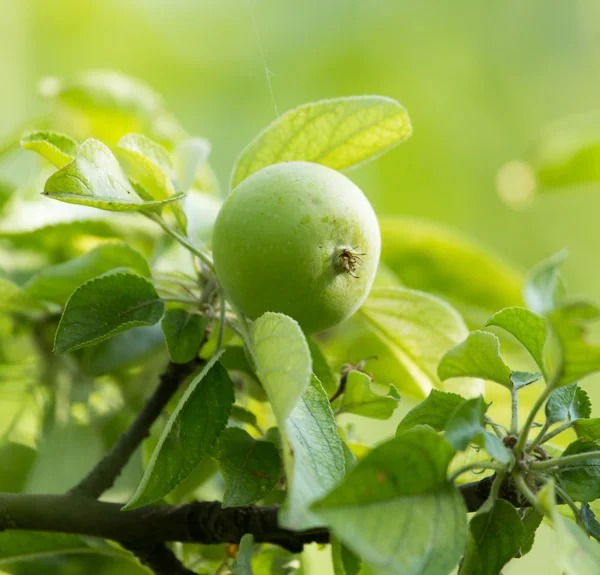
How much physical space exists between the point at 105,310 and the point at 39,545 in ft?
0.90

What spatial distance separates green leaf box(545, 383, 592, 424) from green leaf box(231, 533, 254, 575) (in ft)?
0.75

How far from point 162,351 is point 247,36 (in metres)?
2.21

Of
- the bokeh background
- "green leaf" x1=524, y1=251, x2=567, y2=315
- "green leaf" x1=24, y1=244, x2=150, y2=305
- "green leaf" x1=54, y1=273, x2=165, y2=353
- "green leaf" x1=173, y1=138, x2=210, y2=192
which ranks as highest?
"green leaf" x1=173, y1=138, x2=210, y2=192

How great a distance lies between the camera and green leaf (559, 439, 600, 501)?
49 cm

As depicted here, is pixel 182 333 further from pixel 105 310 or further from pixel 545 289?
pixel 545 289

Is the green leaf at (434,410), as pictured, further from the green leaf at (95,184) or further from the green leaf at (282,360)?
the green leaf at (95,184)

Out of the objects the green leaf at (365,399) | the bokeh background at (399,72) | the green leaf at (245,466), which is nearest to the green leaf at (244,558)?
the green leaf at (245,466)

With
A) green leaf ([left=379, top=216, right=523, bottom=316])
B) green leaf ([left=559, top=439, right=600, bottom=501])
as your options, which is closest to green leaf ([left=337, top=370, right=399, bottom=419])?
green leaf ([left=559, top=439, right=600, bottom=501])

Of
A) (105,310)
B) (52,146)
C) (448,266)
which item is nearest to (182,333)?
(105,310)

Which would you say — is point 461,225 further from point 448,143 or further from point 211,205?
point 211,205

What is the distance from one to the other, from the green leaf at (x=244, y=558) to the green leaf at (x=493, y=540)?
0.15m

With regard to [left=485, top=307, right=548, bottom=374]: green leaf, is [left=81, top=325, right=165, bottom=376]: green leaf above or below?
below

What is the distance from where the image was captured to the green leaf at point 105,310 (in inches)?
21.5

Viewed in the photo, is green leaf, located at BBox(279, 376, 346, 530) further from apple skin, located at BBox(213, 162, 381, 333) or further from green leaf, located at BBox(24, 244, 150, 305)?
green leaf, located at BBox(24, 244, 150, 305)
